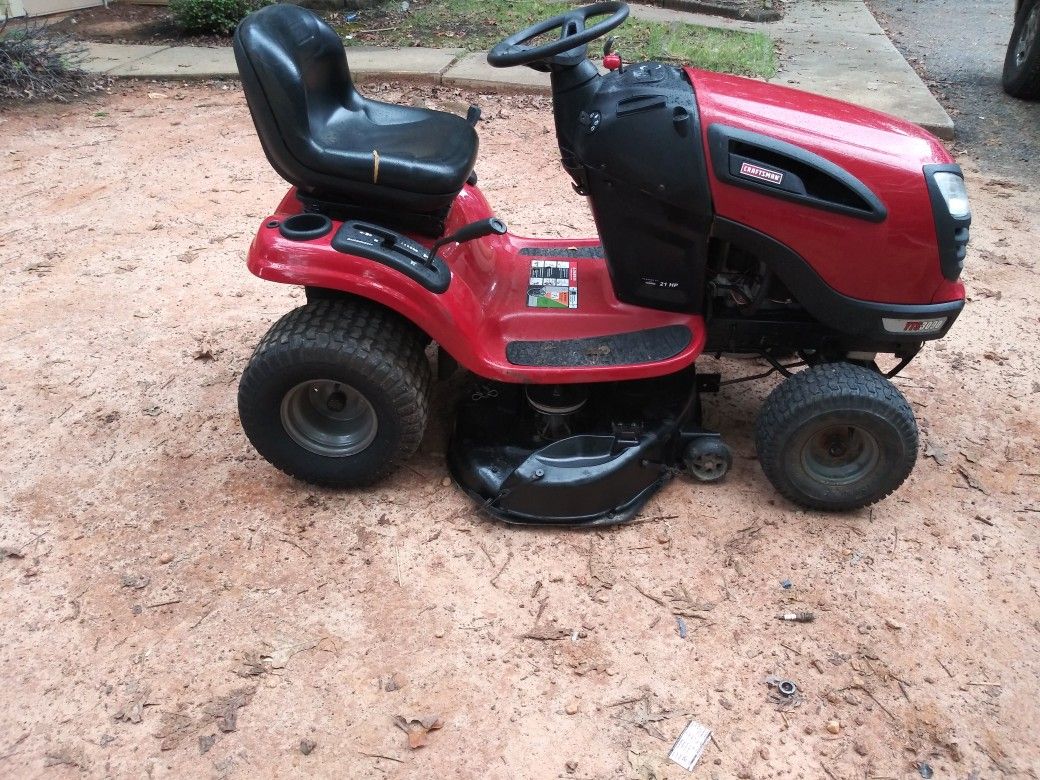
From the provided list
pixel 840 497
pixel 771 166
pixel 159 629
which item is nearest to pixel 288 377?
pixel 159 629

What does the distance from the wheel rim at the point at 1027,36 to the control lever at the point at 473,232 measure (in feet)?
18.3

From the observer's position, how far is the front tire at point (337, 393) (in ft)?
7.66

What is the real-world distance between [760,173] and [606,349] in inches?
25.7

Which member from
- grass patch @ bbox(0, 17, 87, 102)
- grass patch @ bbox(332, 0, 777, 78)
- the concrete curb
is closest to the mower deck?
the concrete curb

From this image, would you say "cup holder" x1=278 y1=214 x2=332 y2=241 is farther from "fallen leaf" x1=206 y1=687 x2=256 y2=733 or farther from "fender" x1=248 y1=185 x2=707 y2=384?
"fallen leaf" x1=206 y1=687 x2=256 y2=733

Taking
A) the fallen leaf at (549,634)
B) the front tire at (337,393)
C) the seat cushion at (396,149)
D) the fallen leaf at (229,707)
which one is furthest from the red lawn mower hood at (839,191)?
the fallen leaf at (229,707)

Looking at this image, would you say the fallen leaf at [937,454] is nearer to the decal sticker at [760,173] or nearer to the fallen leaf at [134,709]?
the decal sticker at [760,173]

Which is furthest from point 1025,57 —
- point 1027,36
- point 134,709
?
point 134,709

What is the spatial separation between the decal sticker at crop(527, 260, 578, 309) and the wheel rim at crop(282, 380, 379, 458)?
617 millimetres

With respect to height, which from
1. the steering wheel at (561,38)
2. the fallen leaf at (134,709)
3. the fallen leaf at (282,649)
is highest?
the steering wheel at (561,38)

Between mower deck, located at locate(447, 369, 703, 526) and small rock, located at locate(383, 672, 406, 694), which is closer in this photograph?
small rock, located at locate(383, 672, 406, 694)

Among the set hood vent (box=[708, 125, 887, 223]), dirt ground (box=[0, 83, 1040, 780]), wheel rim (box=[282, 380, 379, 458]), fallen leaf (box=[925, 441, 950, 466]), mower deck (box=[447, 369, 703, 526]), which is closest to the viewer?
dirt ground (box=[0, 83, 1040, 780])

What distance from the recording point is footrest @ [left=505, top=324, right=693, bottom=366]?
2418mm

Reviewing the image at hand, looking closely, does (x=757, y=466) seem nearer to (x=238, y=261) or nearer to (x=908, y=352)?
(x=908, y=352)
